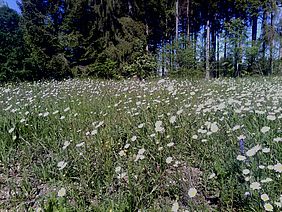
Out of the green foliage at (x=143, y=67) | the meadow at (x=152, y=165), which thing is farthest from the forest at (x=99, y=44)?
the meadow at (x=152, y=165)

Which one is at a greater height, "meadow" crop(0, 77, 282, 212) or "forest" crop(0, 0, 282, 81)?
"forest" crop(0, 0, 282, 81)

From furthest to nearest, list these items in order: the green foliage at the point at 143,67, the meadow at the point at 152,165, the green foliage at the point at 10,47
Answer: the green foliage at the point at 10,47, the green foliage at the point at 143,67, the meadow at the point at 152,165

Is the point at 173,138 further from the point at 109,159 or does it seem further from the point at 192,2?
the point at 192,2

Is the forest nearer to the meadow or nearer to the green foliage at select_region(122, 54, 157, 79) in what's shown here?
the green foliage at select_region(122, 54, 157, 79)

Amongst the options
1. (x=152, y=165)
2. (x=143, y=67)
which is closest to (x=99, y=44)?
(x=143, y=67)

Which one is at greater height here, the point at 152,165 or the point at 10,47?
the point at 10,47

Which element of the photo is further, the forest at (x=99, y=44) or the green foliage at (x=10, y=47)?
the forest at (x=99, y=44)

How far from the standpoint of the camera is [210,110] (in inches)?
117

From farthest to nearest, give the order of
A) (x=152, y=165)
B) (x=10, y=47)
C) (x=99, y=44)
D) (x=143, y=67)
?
(x=99, y=44)
(x=10, y=47)
(x=143, y=67)
(x=152, y=165)

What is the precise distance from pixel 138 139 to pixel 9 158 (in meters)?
1.50

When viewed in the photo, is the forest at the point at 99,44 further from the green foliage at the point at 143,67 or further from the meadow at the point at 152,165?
the meadow at the point at 152,165

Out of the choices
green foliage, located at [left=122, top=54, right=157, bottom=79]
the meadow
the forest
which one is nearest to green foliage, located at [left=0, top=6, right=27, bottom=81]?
the forest

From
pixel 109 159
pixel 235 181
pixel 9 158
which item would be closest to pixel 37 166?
pixel 9 158

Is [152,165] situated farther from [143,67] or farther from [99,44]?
[99,44]
